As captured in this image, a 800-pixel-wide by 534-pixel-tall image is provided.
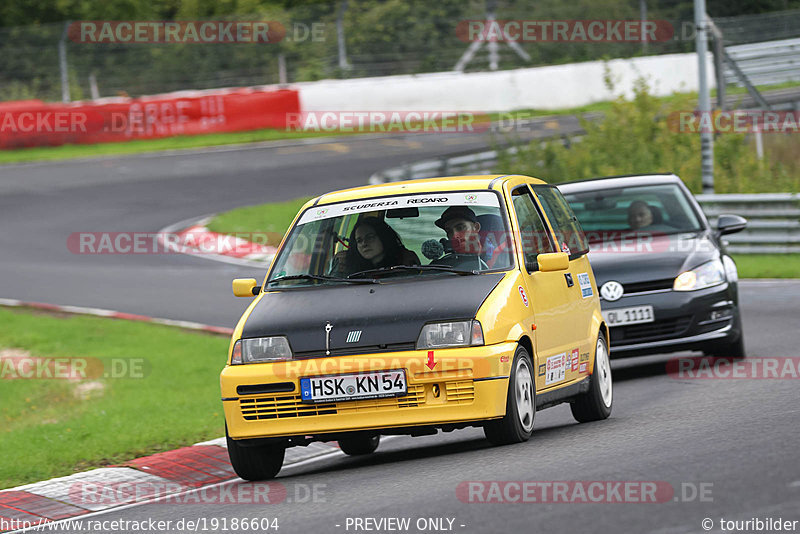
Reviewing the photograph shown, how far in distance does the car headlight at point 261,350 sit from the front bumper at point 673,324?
168 inches

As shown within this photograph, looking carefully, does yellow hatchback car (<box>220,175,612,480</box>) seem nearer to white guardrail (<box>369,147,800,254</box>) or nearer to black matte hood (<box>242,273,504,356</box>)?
black matte hood (<box>242,273,504,356</box>)

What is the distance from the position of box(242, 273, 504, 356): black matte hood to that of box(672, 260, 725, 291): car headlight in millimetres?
3721

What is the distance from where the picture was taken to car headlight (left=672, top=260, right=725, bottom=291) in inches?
442

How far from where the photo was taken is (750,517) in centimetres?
523

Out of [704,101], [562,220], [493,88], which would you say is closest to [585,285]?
[562,220]

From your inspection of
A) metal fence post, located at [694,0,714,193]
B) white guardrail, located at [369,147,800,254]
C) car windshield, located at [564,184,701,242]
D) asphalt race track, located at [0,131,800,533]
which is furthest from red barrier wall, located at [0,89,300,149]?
car windshield, located at [564,184,701,242]

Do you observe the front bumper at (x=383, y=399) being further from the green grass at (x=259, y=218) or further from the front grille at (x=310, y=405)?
the green grass at (x=259, y=218)

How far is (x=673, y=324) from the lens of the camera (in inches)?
439

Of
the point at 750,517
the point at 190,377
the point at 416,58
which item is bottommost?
the point at 190,377

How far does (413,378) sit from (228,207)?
19.5 metres

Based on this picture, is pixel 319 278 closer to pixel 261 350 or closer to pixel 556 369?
pixel 261 350

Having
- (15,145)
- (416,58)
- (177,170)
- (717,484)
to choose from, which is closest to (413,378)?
(717,484)

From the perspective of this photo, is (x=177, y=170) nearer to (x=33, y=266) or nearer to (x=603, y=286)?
(x=33, y=266)

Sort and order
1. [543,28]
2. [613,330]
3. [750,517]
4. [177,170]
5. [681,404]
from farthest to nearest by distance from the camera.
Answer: [543,28] → [177,170] → [613,330] → [681,404] → [750,517]
